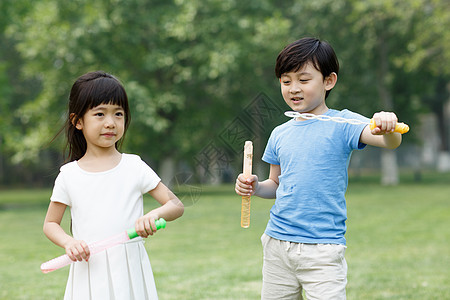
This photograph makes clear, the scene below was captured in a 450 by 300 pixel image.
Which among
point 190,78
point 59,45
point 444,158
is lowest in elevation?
point 444,158

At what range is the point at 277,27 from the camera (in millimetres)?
20844

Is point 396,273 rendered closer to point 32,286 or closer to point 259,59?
point 32,286

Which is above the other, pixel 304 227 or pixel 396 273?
pixel 304 227

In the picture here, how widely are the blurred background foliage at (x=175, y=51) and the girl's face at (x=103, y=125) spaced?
16.2 m

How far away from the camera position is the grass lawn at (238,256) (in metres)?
5.82

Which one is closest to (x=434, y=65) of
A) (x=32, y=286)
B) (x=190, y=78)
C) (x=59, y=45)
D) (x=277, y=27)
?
(x=277, y=27)

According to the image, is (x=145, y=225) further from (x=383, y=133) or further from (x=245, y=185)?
(x=383, y=133)

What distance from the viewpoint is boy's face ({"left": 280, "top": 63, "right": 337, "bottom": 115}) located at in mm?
2906

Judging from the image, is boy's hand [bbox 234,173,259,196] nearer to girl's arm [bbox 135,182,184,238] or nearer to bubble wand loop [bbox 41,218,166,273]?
girl's arm [bbox 135,182,184,238]

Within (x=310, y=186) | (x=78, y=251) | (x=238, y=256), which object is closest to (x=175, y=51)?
(x=238, y=256)

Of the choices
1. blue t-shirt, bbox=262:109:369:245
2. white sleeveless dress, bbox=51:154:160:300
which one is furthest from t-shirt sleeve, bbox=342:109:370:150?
white sleeveless dress, bbox=51:154:160:300

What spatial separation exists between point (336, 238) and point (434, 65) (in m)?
19.3

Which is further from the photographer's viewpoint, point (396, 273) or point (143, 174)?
point (396, 273)

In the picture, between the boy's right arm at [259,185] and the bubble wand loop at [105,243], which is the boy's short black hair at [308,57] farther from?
the bubble wand loop at [105,243]
